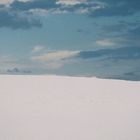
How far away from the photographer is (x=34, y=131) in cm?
769

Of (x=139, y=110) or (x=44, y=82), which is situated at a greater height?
(x=44, y=82)

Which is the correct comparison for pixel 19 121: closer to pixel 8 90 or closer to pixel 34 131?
pixel 34 131

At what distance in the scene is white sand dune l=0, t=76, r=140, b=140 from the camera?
7762mm

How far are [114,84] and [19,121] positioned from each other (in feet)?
12.0

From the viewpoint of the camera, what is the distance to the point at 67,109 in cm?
857

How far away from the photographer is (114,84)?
10.6 meters

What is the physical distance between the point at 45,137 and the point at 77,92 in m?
2.30

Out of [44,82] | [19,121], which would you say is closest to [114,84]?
[44,82]

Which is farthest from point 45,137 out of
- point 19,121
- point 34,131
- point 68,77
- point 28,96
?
point 68,77

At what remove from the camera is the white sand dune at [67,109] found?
7762mm

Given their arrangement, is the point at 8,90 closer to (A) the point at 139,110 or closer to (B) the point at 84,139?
(B) the point at 84,139

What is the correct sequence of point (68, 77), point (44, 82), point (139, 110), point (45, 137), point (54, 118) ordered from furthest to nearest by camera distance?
point (68, 77), point (44, 82), point (139, 110), point (54, 118), point (45, 137)

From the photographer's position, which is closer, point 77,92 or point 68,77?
point 77,92

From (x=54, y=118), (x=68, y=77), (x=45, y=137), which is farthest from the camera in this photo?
(x=68, y=77)
